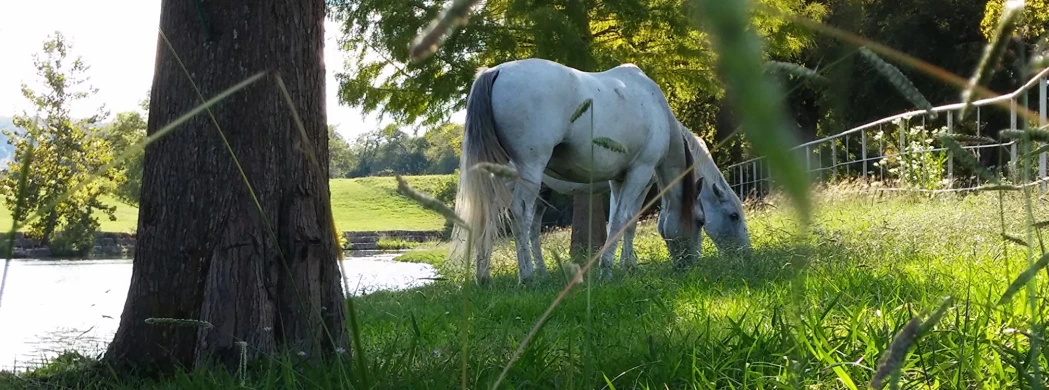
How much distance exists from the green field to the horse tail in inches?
1411

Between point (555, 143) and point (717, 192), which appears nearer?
point (555, 143)

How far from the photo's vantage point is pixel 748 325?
2.97 meters

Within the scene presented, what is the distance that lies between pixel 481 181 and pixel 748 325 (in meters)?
2.55

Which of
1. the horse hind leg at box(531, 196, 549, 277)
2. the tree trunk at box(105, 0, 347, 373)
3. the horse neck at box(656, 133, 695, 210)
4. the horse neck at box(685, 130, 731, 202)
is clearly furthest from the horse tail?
the tree trunk at box(105, 0, 347, 373)

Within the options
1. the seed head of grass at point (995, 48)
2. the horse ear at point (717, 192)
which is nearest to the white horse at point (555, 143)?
the horse ear at point (717, 192)

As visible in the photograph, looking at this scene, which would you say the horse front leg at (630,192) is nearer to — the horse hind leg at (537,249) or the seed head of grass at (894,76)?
the horse hind leg at (537,249)

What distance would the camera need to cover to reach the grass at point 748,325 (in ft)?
6.69

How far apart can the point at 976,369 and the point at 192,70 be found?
7.12ft

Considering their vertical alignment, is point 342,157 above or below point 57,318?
above

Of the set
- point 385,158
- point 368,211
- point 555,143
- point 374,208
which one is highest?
point 385,158

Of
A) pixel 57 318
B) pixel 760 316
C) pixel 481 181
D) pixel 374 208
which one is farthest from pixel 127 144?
pixel 760 316

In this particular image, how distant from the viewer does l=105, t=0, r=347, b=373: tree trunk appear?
8.57ft

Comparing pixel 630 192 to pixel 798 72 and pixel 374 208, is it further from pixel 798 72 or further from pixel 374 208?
pixel 374 208

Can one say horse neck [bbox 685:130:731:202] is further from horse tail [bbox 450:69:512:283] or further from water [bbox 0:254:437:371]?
water [bbox 0:254:437:371]
